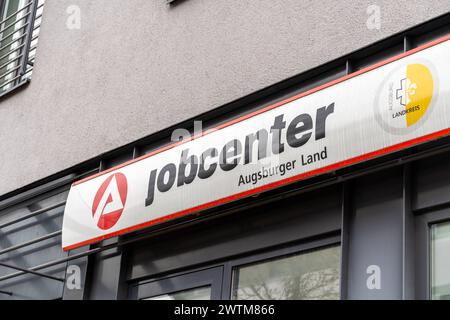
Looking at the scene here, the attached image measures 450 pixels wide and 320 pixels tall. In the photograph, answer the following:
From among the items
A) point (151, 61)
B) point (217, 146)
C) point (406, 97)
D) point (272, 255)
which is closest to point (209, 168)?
point (217, 146)

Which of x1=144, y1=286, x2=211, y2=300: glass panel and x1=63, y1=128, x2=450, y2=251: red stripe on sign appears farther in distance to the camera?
x1=144, y1=286, x2=211, y2=300: glass panel

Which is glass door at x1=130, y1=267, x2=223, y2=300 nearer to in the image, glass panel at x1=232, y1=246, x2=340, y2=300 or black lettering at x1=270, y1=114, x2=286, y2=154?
glass panel at x1=232, y1=246, x2=340, y2=300

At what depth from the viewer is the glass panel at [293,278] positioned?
15.2 ft

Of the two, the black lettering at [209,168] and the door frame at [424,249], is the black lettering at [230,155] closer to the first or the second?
the black lettering at [209,168]

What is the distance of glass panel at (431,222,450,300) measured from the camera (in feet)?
13.3

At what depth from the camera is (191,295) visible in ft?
17.7

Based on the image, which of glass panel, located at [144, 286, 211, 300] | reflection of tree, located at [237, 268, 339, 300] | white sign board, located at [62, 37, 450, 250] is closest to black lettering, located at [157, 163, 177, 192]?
white sign board, located at [62, 37, 450, 250]

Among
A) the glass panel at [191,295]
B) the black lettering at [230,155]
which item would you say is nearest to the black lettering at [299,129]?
the black lettering at [230,155]

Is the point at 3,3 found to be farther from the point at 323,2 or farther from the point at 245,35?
the point at 323,2

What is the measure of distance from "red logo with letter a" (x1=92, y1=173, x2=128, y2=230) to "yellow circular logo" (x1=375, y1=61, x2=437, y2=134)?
2.05m

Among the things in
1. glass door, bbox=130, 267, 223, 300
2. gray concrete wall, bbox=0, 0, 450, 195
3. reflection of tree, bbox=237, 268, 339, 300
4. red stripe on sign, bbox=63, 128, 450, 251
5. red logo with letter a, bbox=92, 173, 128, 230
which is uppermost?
gray concrete wall, bbox=0, 0, 450, 195

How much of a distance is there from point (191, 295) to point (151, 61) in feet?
6.45

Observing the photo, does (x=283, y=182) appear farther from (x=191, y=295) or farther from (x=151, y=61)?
(x=151, y=61)

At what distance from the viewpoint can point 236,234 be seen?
207 inches
